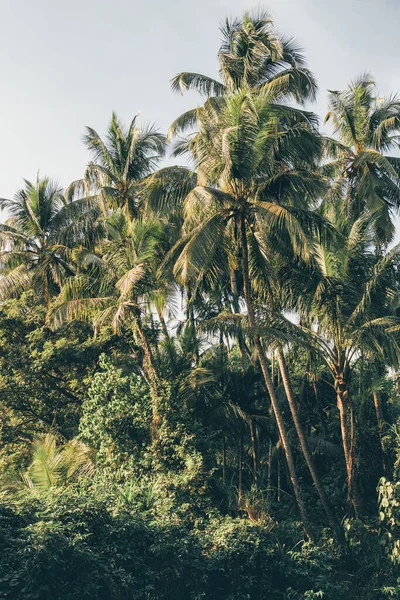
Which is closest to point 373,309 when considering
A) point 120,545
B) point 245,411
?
point 245,411

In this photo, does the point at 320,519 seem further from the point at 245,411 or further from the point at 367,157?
the point at 367,157

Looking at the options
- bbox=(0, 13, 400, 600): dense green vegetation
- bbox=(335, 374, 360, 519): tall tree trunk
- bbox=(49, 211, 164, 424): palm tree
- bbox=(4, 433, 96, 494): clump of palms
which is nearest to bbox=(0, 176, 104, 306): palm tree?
bbox=(0, 13, 400, 600): dense green vegetation

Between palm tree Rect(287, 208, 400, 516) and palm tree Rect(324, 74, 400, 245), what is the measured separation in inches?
151

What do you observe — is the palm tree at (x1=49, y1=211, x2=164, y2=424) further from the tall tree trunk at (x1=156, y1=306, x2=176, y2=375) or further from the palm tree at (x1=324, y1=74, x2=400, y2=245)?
the palm tree at (x1=324, y1=74, x2=400, y2=245)

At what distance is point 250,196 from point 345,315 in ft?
10.9

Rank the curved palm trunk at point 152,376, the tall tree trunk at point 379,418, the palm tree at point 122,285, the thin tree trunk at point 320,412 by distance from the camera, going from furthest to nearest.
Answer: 1. the thin tree trunk at point 320,412
2. the tall tree trunk at point 379,418
3. the palm tree at point 122,285
4. the curved palm trunk at point 152,376

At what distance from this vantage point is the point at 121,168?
18688 millimetres

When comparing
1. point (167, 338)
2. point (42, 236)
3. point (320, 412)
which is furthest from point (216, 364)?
point (42, 236)

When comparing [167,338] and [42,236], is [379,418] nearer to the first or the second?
[167,338]

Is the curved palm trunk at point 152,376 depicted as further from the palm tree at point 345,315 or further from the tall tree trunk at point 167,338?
the palm tree at point 345,315

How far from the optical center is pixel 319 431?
59.7ft

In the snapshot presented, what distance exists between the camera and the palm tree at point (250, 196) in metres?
13.1

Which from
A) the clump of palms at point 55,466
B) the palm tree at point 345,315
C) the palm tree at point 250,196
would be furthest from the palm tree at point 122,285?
the palm tree at point 345,315

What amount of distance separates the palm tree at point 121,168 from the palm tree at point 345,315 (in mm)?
5742
